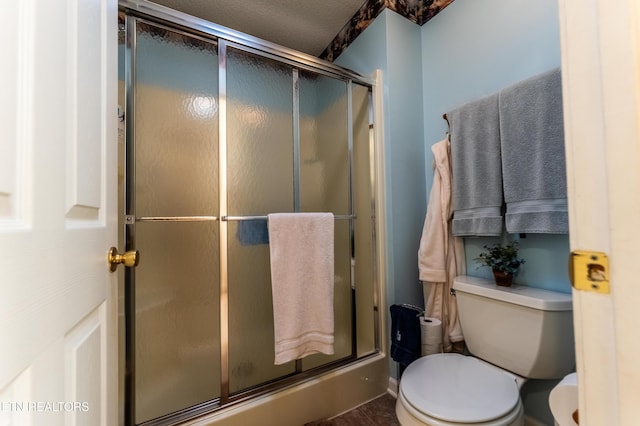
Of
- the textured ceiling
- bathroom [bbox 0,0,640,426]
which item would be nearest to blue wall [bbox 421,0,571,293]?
the textured ceiling

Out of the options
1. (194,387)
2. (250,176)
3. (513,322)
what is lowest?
(194,387)

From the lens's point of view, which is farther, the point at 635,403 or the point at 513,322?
the point at 513,322

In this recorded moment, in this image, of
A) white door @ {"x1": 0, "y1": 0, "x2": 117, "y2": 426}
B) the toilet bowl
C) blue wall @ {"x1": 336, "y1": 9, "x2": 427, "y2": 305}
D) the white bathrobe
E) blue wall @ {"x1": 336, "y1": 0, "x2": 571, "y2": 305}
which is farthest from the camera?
blue wall @ {"x1": 336, "y1": 9, "x2": 427, "y2": 305}

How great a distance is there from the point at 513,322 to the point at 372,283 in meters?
0.70

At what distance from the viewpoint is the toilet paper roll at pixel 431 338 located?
134cm

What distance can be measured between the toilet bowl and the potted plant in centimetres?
37

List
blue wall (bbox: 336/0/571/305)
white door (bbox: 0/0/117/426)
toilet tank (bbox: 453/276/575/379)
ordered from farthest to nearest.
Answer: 1. blue wall (bbox: 336/0/571/305)
2. toilet tank (bbox: 453/276/575/379)
3. white door (bbox: 0/0/117/426)

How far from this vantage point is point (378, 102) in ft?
5.29

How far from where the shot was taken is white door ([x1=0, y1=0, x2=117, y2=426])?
30 cm

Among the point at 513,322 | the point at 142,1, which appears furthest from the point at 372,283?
the point at 142,1

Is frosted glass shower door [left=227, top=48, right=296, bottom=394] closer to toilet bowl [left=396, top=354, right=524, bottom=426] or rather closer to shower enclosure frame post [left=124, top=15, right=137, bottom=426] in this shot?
shower enclosure frame post [left=124, top=15, right=137, bottom=426]

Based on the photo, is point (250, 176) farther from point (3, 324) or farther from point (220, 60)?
point (3, 324)

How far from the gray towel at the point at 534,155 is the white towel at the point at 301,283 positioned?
82 cm

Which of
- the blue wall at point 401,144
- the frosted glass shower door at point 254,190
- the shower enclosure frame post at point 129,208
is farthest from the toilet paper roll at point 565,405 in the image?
the shower enclosure frame post at point 129,208
